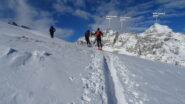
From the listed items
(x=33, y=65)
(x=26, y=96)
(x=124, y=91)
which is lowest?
(x=124, y=91)

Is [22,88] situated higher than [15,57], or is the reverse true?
[15,57]

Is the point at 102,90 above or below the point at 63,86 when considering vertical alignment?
below

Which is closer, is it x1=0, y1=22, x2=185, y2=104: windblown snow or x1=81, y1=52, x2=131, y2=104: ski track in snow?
x1=0, y1=22, x2=185, y2=104: windblown snow

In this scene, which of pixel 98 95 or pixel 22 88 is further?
pixel 98 95

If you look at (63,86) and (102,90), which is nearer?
(63,86)

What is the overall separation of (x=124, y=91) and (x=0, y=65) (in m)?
5.68

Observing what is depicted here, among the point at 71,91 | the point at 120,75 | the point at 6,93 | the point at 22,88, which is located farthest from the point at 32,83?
the point at 120,75

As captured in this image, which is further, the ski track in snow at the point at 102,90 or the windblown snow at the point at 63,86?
the ski track in snow at the point at 102,90

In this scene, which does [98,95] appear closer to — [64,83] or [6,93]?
[64,83]

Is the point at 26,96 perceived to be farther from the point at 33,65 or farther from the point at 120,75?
the point at 120,75

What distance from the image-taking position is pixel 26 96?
547cm

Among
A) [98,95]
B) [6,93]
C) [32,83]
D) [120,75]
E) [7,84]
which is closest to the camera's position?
[6,93]

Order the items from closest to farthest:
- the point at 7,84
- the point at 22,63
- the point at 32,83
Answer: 1. the point at 7,84
2. the point at 32,83
3. the point at 22,63

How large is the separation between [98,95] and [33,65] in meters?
3.47
